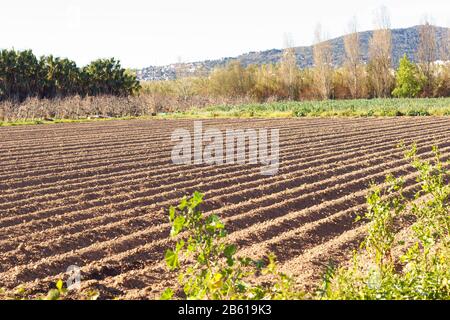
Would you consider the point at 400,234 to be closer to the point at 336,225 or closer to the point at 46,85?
the point at 336,225

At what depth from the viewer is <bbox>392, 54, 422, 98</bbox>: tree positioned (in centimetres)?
4466

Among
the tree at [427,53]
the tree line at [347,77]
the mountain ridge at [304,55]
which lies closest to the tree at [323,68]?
the tree line at [347,77]

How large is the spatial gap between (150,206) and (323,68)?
4114 cm

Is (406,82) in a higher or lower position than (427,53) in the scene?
lower

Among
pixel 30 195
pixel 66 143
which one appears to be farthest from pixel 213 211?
pixel 66 143

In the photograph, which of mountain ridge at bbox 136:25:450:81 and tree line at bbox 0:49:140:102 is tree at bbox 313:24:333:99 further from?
mountain ridge at bbox 136:25:450:81

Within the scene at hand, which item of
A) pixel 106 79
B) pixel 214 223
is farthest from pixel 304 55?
pixel 214 223

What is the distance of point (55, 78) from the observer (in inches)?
1631

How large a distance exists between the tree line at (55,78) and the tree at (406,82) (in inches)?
854

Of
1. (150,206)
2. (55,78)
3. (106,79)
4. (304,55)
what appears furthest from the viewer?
(304,55)

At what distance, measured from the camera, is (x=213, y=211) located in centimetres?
819

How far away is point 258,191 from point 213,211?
5.10 feet

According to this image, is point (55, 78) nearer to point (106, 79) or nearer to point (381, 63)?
point (106, 79)
